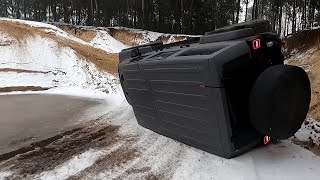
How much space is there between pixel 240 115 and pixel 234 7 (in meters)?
40.5

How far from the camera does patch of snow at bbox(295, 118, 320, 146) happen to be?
17.9ft

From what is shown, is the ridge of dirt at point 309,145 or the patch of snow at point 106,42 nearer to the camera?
the ridge of dirt at point 309,145

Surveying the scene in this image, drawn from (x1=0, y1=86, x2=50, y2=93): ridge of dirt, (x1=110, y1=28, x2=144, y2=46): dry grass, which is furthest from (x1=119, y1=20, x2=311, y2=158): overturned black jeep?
(x1=110, y1=28, x2=144, y2=46): dry grass

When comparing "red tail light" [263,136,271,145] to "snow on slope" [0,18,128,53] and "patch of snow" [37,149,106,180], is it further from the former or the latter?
"snow on slope" [0,18,128,53]

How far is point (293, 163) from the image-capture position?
453 centimetres

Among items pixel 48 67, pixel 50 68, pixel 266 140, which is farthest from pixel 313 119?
pixel 48 67

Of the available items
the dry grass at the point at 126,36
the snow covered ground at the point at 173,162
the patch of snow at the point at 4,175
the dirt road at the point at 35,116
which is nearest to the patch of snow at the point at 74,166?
the snow covered ground at the point at 173,162

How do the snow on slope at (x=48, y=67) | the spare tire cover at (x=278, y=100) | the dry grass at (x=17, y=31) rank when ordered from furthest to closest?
the dry grass at (x=17, y=31) → the snow on slope at (x=48, y=67) → the spare tire cover at (x=278, y=100)

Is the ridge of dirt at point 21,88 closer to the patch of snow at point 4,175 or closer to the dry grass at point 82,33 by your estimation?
the patch of snow at point 4,175

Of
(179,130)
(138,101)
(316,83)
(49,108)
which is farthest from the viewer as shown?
(49,108)

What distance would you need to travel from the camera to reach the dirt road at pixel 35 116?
23.4 feet

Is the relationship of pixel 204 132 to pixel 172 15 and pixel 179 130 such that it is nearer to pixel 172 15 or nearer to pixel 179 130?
pixel 179 130

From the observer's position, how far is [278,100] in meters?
4.28

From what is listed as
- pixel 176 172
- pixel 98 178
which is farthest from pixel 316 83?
pixel 98 178
